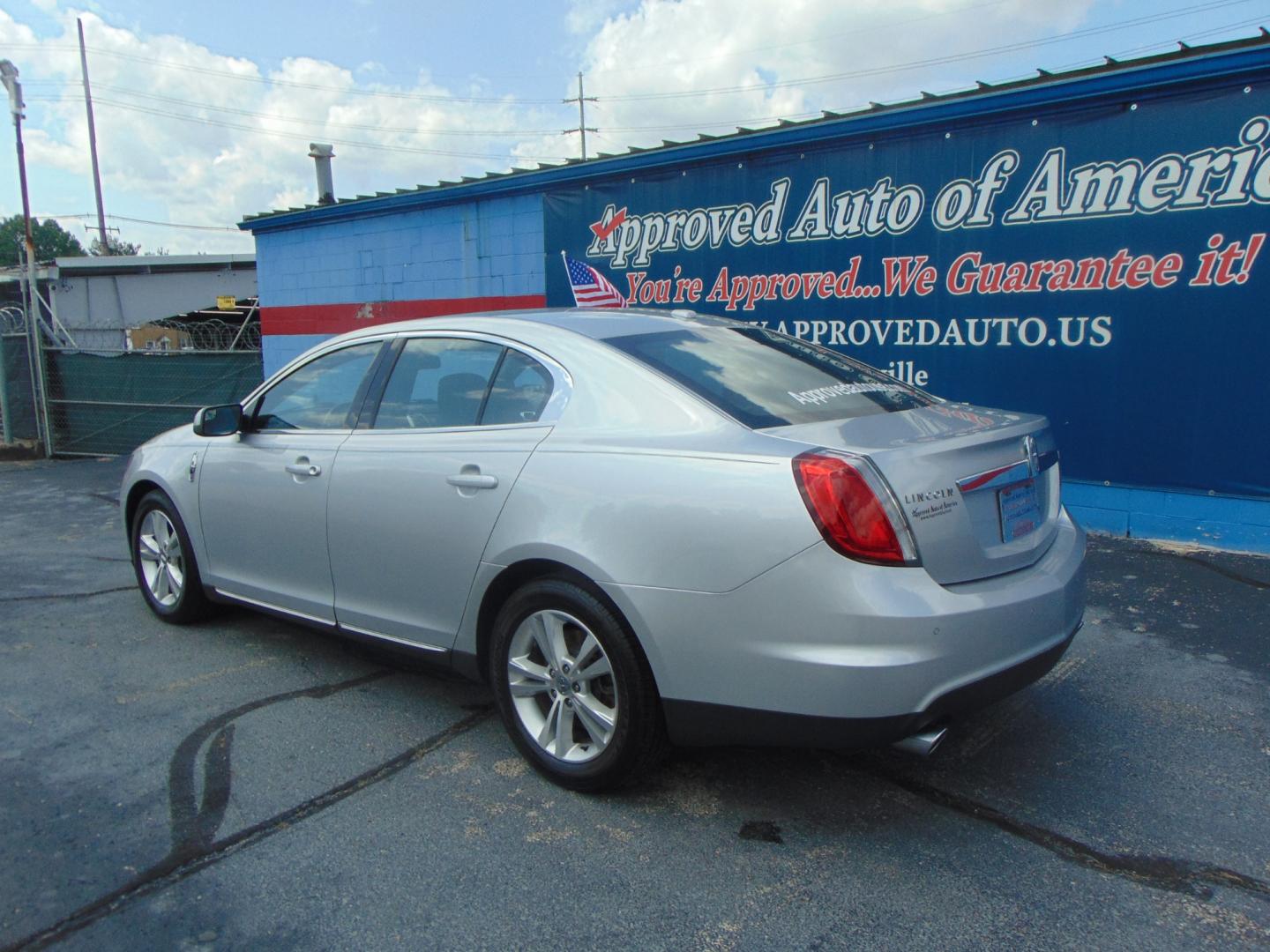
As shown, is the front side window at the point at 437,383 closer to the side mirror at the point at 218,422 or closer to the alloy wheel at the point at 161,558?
the side mirror at the point at 218,422

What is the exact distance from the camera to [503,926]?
2527 millimetres

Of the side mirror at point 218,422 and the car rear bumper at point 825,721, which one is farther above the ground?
the side mirror at point 218,422

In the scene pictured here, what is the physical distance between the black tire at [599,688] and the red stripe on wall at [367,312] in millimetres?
7008

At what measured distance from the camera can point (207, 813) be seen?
3.13m

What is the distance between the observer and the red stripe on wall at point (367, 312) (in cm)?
1043

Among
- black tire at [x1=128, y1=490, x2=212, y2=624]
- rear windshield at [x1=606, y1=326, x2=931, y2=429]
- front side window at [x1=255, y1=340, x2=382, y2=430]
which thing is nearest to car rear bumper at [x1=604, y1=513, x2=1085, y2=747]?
rear windshield at [x1=606, y1=326, x2=931, y2=429]

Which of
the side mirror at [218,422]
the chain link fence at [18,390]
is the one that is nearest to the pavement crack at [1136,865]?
Answer: the side mirror at [218,422]

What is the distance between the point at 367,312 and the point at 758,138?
586cm

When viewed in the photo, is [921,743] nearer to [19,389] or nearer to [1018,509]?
[1018,509]

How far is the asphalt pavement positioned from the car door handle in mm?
1017

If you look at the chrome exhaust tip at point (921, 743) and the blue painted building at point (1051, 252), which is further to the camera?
the blue painted building at point (1051, 252)

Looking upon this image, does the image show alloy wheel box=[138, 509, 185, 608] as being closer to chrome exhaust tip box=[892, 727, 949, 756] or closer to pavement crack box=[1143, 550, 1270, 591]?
chrome exhaust tip box=[892, 727, 949, 756]

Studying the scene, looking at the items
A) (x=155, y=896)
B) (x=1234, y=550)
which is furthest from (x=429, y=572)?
(x=1234, y=550)

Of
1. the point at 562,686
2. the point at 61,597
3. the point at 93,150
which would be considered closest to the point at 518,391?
the point at 562,686
